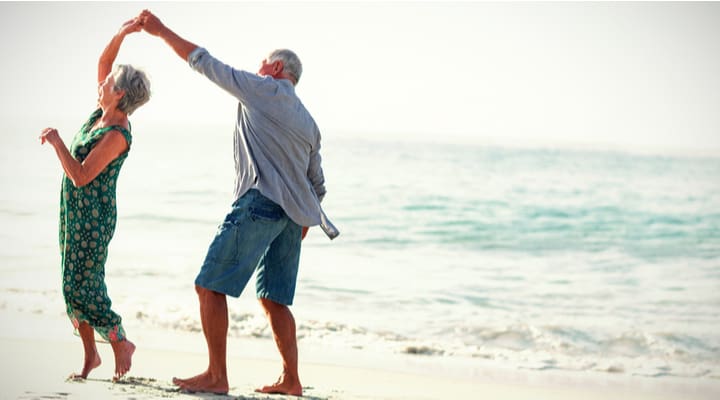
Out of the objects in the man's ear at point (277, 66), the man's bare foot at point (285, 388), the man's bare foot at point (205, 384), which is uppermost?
the man's ear at point (277, 66)

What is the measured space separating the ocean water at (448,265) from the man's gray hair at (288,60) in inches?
113

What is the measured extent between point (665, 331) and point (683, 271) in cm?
493

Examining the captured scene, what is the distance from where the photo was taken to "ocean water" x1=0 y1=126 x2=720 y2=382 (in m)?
7.05

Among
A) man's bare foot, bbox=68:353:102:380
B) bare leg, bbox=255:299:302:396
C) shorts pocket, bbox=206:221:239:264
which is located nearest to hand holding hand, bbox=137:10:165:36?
shorts pocket, bbox=206:221:239:264

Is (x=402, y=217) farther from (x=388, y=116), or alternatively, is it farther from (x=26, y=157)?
(x=388, y=116)

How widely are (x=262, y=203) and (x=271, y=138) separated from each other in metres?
0.29

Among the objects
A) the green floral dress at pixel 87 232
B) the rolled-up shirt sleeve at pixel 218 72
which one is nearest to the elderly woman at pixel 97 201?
the green floral dress at pixel 87 232

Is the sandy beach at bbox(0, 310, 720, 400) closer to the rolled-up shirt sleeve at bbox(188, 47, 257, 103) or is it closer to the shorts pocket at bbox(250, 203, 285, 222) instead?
the shorts pocket at bbox(250, 203, 285, 222)

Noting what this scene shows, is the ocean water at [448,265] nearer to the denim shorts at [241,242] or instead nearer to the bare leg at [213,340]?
the bare leg at [213,340]

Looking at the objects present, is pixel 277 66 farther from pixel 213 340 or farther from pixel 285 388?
pixel 285 388

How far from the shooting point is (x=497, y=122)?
192ft

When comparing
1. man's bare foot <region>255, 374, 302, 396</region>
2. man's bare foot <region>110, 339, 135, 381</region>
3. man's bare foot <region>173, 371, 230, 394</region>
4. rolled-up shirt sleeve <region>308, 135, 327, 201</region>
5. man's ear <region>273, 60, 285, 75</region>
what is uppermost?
man's ear <region>273, 60, 285, 75</region>

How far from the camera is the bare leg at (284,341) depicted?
4137mm

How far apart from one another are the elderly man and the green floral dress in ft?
1.44
